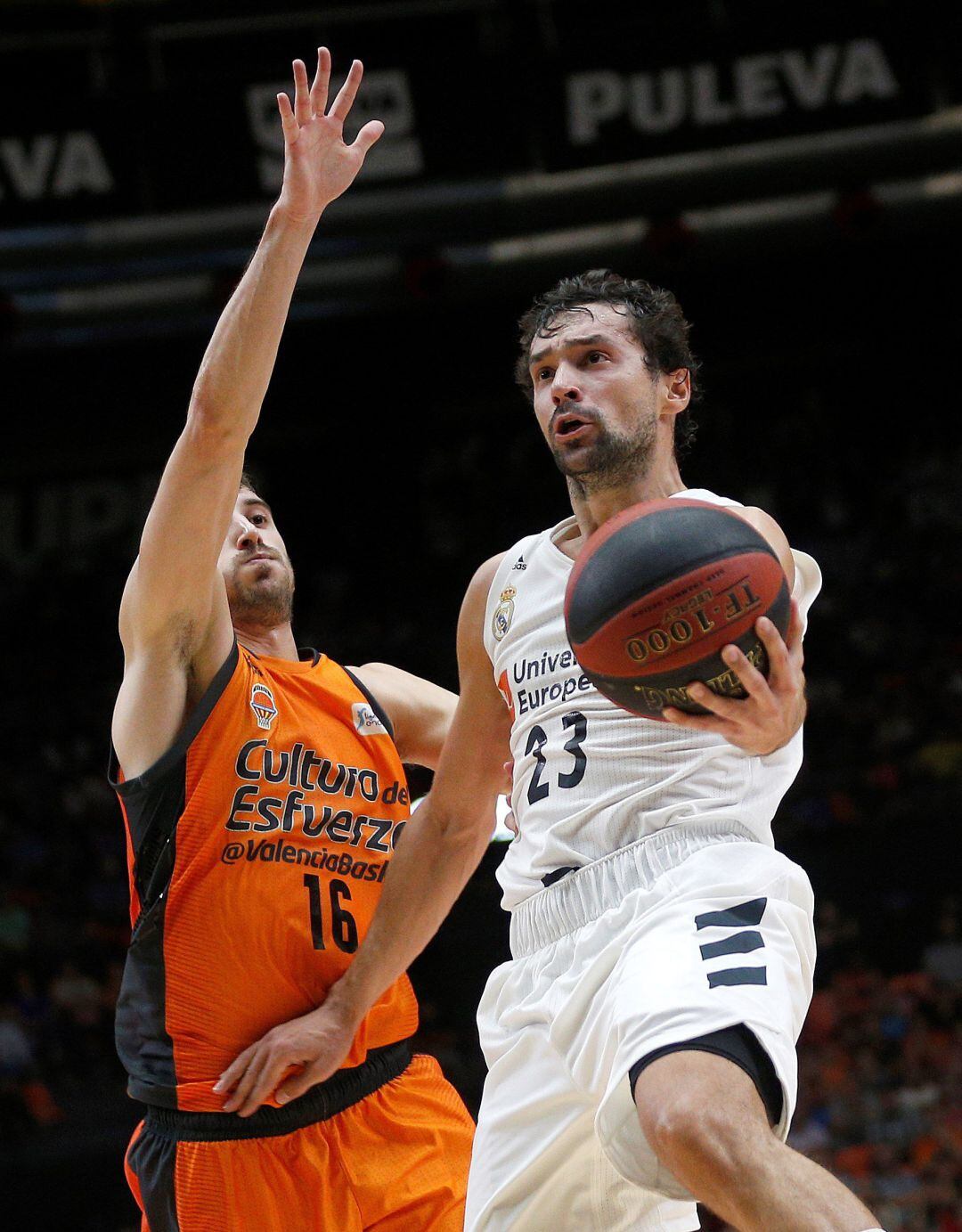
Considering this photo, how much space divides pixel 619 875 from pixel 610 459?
986 millimetres

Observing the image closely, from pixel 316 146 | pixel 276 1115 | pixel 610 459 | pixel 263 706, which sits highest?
pixel 316 146

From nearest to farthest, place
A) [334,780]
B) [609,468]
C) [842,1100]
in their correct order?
[609,468] < [334,780] < [842,1100]

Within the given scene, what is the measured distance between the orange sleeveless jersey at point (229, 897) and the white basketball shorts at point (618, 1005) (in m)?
0.51

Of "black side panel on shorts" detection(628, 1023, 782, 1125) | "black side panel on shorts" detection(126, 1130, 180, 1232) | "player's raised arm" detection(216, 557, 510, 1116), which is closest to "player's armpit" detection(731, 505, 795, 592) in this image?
"player's raised arm" detection(216, 557, 510, 1116)

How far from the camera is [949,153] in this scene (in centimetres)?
1148

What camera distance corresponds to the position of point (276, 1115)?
3.55 metres

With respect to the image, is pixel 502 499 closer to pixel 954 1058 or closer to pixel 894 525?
pixel 894 525

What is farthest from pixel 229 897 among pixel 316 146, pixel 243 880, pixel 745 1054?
pixel 316 146

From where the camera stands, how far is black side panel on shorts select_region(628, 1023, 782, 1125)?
2580 mm

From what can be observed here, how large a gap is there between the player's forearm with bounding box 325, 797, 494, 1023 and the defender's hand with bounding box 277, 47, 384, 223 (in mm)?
1540

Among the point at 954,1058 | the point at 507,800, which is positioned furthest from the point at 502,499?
the point at 507,800

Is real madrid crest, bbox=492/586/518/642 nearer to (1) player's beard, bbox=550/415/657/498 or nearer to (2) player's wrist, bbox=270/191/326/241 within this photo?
(1) player's beard, bbox=550/415/657/498

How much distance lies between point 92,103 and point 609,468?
28.6ft

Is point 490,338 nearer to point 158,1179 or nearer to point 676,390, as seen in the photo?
point 676,390
